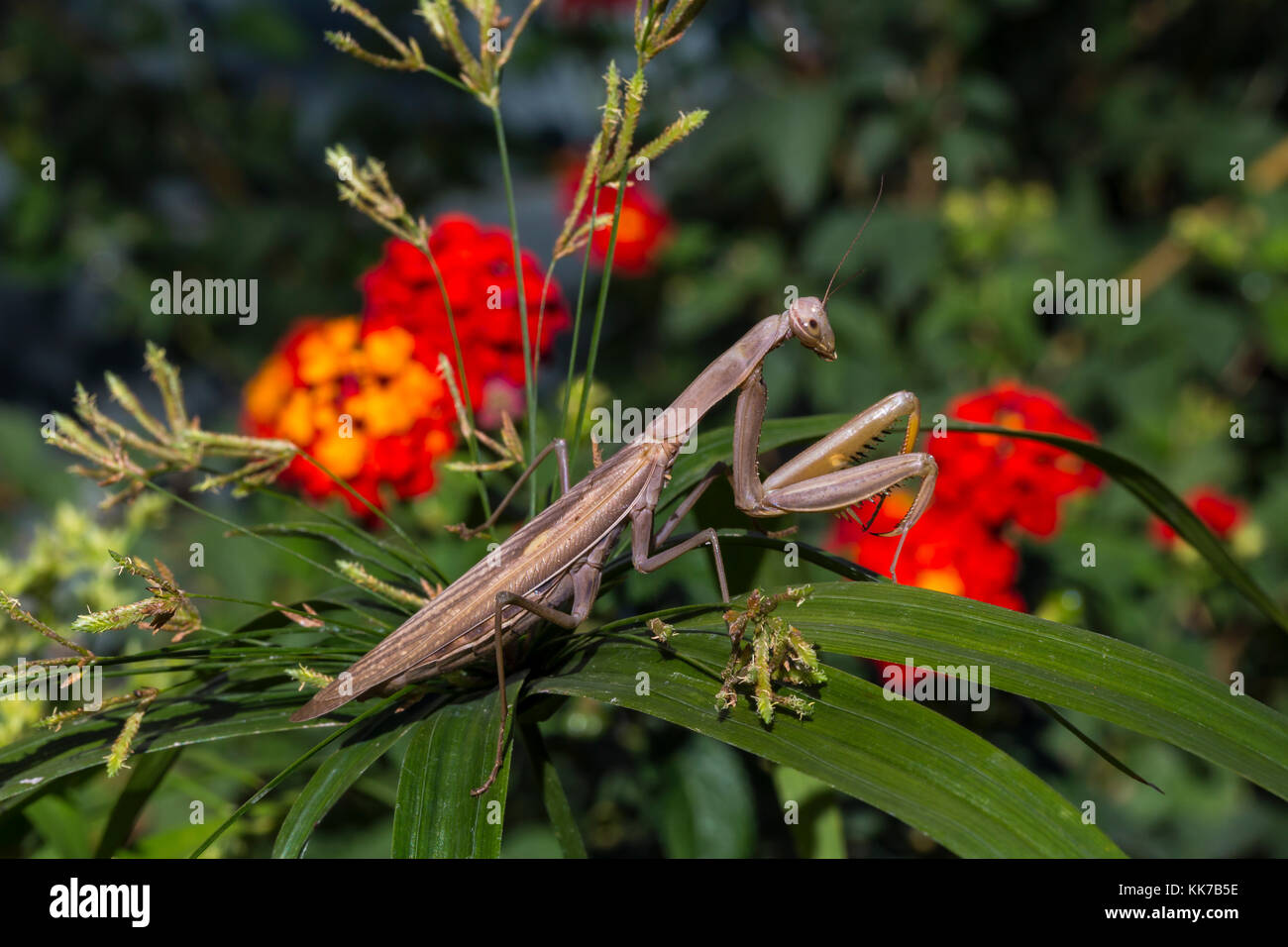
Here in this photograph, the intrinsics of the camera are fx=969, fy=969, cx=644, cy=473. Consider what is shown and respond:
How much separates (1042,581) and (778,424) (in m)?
0.75

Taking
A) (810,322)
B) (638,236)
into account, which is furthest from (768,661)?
(638,236)

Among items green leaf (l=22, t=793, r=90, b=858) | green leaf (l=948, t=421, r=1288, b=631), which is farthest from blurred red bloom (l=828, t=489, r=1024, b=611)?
green leaf (l=22, t=793, r=90, b=858)

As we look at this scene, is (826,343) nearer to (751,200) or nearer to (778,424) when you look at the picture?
(778,424)

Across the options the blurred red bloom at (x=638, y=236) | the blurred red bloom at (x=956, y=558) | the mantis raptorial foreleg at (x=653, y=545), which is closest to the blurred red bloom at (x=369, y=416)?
the mantis raptorial foreleg at (x=653, y=545)

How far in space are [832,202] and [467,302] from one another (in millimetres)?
2119

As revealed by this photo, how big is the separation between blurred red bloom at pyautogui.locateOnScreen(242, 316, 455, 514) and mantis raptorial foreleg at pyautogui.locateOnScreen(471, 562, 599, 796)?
335 mm

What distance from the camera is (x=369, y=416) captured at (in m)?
1.48

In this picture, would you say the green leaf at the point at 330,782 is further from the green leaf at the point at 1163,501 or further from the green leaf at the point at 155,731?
the green leaf at the point at 1163,501

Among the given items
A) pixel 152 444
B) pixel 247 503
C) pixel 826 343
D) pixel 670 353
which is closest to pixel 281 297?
pixel 247 503

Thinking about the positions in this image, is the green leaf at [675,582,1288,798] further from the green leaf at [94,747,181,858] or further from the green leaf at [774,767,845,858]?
the green leaf at [94,747,181,858]

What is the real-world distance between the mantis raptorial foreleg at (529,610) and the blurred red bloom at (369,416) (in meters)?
0.34

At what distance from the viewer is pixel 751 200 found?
3.34 m

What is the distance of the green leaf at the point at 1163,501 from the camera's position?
118 centimetres

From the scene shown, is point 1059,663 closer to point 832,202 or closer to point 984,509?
point 984,509
